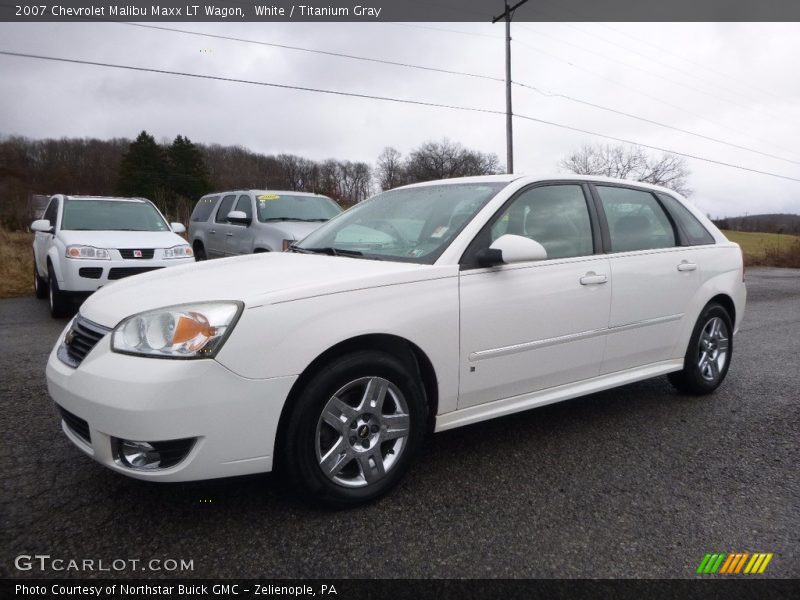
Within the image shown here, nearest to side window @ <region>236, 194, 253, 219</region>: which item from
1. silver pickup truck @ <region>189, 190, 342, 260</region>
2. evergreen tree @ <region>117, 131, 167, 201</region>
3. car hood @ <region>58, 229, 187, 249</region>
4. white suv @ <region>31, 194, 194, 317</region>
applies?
silver pickup truck @ <region>189, 190, 342, 260</region>

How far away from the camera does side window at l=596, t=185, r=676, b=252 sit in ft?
12.4

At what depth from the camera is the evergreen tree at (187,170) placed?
61406mm

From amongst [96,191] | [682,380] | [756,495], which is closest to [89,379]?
[756,495]

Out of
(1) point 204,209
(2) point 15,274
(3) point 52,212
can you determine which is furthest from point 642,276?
(2) point 15,274

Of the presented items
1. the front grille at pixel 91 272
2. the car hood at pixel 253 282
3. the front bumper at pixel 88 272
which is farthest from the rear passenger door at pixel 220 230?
the car hood at pixel 253 282

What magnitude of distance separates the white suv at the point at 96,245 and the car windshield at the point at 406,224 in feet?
15.1

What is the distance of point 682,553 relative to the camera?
225 cm

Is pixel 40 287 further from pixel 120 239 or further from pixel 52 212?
pixel 120 239

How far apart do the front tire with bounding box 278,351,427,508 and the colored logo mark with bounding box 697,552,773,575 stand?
128 centimetres

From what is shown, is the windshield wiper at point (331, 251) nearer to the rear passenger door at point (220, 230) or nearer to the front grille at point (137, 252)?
the front grille at point (137, 252)

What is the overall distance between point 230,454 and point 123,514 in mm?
655

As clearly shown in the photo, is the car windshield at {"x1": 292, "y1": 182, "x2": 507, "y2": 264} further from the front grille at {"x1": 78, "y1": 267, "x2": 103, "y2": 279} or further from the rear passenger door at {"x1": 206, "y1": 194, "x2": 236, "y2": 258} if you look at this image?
the rear passenger door at {"x1": 206, "y1": 194, "x2": 236, "y2": 258}

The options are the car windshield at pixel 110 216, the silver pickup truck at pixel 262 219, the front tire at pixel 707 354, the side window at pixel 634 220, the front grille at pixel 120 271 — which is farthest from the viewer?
the silver pickup truck at pixel 262 219

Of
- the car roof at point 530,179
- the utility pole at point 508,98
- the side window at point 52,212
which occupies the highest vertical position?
the utility pole at point 508,98
